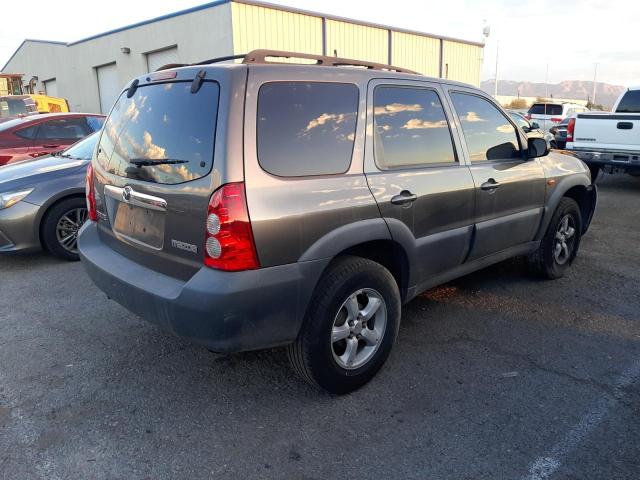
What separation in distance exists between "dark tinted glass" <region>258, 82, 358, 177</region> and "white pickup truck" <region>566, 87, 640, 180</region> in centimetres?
803

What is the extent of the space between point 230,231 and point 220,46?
1809 centimetres

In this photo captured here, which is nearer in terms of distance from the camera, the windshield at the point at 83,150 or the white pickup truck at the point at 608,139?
the windshield at the point at 83,150

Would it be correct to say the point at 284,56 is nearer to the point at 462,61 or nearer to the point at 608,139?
the point at 608,139

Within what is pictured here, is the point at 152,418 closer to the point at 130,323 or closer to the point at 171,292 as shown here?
the point at 171,292

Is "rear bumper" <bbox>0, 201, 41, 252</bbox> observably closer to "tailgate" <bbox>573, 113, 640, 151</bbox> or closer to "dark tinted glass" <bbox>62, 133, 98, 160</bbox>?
"dark tinted glass" <bbox>62, 133, 98, 160</bbox>

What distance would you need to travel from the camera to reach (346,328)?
9.88 feet

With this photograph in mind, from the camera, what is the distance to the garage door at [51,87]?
30.3 m

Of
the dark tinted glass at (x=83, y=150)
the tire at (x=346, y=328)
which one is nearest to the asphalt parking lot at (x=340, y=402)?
the tire at (x=346, y=328)

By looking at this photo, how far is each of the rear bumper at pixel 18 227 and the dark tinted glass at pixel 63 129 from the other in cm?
287

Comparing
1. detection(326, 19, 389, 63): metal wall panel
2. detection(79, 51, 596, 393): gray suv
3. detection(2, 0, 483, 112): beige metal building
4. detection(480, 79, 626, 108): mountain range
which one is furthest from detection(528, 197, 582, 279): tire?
detection(480, 79, 626, 108): mountain range

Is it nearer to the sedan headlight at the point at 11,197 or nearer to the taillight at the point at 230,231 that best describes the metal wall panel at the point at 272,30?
the sedan headlight at the point at 11,197

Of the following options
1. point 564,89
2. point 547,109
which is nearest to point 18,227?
point 547,109

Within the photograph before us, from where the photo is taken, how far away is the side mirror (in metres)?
4.31

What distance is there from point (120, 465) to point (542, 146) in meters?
3.82
